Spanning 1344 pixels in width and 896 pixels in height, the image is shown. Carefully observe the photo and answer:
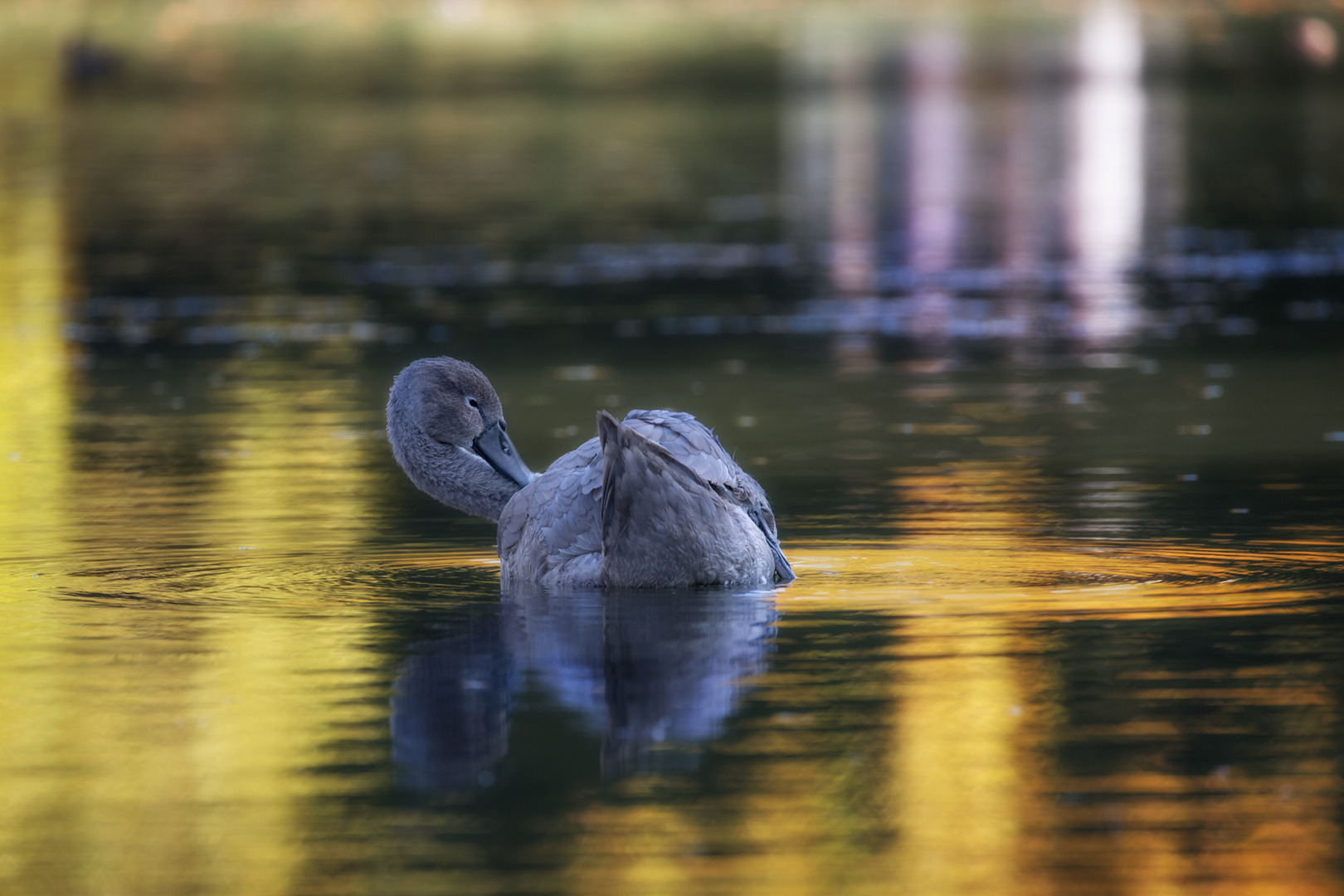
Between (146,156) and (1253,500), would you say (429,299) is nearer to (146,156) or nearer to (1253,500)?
(1253,500)

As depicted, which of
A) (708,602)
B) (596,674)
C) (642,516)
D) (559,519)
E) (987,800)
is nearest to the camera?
(987,800)

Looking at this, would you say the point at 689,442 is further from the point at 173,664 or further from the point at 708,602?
the point at 173,664

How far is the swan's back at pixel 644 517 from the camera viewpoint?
31.8ft

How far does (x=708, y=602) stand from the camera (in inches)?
396

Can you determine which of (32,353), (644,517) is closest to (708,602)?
(644,517)

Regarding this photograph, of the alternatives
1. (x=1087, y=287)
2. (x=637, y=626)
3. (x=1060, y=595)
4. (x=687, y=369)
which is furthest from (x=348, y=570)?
(x=1087, y=287)

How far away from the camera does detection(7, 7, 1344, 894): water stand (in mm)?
6816

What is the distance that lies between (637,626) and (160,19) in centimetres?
13190

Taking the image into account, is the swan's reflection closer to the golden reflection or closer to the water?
the water

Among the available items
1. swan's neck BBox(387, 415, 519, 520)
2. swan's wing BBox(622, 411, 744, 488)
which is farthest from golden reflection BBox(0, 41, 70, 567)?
swan's wing BBox(622, 411, 744, 488)

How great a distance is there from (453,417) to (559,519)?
5.64 ft

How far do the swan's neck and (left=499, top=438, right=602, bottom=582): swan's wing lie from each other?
1.12 m

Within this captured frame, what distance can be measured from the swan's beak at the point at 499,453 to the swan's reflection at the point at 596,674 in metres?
1.54

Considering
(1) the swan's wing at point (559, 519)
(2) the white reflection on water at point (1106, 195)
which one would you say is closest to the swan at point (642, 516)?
(1) the swan's wing at point (559, 519)
